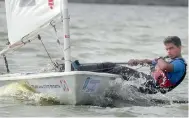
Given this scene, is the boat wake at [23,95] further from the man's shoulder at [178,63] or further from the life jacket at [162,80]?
the man's shoulder at [178,63]

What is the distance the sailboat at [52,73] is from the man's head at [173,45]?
2.73ft

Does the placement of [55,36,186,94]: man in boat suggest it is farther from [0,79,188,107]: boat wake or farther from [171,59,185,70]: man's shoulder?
[0,79,188,107]: boat wake

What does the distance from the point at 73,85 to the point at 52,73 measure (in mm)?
347

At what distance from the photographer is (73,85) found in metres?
8.41

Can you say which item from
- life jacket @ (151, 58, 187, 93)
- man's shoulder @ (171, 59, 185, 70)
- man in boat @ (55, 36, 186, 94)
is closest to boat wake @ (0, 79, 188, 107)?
man in boat @ (55, 36, 186, 94)

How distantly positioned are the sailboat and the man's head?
0.83m

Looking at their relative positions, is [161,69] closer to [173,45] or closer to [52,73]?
[173,45]

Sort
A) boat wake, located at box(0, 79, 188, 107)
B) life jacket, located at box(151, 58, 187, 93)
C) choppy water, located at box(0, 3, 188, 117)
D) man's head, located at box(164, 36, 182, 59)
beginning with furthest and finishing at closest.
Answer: life jacket, located at box(151, 58, 187, 93)
man's head, located at box(164, 36, 182, 59)
boat wake, located at box(0, 79, 188, 107)
choppy water, located at box(0, 3, 188, 117)

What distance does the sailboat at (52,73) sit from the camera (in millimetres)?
8438

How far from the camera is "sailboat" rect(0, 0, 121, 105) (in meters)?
8.44

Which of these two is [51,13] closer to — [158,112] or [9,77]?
[9,77]

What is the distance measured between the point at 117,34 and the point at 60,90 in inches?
703

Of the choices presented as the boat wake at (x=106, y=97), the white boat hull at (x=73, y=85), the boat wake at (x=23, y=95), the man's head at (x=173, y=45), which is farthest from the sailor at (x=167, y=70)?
the boat wake at (x=23, y=95)

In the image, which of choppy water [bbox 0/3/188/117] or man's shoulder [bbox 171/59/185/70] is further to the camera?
man's shoulder [bbox 171/59/185/70]
